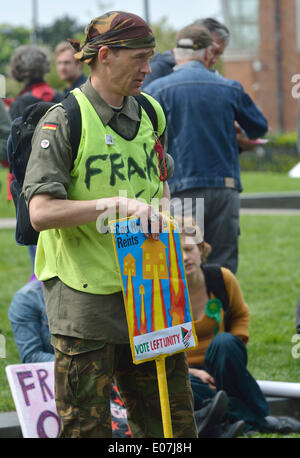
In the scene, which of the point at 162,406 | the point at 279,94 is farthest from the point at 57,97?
the point at 279,94

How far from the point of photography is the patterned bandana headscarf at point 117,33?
9.55ft

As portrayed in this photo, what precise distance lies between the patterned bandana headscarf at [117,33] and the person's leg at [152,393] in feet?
3.57

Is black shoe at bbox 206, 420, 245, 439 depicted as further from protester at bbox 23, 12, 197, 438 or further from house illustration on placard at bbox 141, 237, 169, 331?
house illustration on placard at bbox 141, 237, 169, 331

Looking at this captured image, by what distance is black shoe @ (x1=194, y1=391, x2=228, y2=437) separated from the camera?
4.28 meters

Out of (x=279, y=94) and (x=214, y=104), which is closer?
(x=214, y=104)

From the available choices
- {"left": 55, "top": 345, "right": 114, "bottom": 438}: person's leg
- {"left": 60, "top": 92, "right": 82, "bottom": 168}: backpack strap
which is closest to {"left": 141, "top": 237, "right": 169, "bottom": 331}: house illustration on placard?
{"left": 55, "top": 345, "right": 114, "bottom": 438}: person's leg

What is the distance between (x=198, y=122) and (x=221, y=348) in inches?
67.6

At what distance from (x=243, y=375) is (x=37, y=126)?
Result: 217 cm

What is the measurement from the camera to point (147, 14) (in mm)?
26812

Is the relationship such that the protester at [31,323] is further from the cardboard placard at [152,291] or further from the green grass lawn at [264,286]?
the cardboard placard at [152,291]

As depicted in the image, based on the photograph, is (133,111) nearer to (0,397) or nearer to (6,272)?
(0,397)

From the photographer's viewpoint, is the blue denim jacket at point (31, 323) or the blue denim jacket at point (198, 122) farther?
the blue denim jacket at point (198, 122)

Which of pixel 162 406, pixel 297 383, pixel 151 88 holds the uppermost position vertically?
pixel 151 88

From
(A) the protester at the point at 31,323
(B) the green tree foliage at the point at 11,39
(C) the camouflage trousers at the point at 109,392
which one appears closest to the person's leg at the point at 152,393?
(C) the camouflage trousers at the point at 109,392
